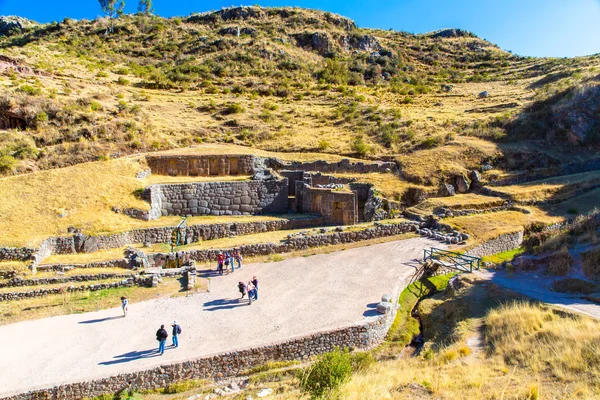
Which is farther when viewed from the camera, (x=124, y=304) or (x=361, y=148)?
(x=361, y=148)

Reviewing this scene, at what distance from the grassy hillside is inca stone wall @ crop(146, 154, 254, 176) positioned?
3437 millimetres

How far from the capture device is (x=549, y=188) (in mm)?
23453

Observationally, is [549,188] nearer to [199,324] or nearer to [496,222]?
[496,222]

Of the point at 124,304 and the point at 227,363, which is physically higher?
the point at 124,304

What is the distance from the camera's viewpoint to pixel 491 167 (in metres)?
27.4

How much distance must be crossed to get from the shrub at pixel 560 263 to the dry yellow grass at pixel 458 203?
7.58 metres

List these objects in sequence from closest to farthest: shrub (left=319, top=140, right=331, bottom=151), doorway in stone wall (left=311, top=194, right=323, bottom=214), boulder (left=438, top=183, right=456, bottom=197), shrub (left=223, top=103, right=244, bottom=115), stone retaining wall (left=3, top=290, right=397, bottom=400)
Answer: stone retaining wall (left=3, top=290, right=397, bottom=400)
doorway in stone wall (left=311, top=194, right=323, bottom=214)
boulder (left=438, top=183, right=456, bottom=197)
shrub (left=319, top=140, right=331, bottom=151)
shrub (left=223, top=103, right=244, bottom=115)

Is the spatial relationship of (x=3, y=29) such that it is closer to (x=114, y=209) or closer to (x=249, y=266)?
(x=114, y=209)

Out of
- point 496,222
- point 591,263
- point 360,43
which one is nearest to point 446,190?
point 496,222

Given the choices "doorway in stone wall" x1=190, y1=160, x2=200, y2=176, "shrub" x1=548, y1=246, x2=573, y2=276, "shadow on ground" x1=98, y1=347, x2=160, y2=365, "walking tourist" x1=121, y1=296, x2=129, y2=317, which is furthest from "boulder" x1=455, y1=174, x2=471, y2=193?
"shadow on ground" x1=98, y1=347, x2=160, y2=365

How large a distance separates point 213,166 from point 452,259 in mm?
17707

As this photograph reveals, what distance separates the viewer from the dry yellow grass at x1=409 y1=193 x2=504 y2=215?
22.1 meters

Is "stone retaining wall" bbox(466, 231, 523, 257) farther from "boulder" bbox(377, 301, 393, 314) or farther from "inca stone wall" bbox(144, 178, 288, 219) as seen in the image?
"inca stone wall" bbox(144, 178, 288, 219)

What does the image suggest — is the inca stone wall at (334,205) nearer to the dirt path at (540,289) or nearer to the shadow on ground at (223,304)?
the dirt path at (540,289)
